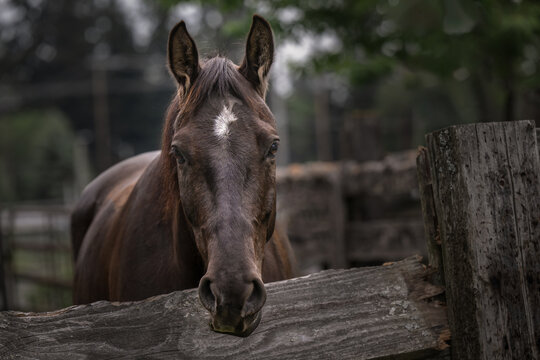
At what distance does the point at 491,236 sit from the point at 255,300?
72cm

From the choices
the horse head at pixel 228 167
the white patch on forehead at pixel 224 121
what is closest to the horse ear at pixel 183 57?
the horse head at pixel 228 167

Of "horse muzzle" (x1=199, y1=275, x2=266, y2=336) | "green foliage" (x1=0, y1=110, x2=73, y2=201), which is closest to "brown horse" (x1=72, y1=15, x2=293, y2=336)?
"horse muzzle" (x1=199, y1=275, x2=266, y2=336)

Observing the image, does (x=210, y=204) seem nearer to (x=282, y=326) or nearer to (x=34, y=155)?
(x=282, y=326)

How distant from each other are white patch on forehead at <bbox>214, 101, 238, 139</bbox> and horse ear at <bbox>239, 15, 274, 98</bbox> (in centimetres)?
32

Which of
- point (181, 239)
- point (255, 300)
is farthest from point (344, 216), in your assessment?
point (255, 300)

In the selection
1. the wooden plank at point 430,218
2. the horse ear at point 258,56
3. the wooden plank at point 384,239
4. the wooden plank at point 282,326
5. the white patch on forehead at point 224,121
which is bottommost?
the wooden plank at point 384,239

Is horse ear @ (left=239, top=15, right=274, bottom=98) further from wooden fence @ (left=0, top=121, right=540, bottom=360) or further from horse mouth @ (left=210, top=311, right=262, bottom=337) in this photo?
horse mouth @ (left=210, top=311, right=262, bottom=337)

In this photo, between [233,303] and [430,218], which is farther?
[430,218]

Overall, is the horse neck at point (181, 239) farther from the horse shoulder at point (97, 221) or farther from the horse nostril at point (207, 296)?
the horse shoulder at point (97, 221)

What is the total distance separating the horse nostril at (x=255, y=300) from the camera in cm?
139

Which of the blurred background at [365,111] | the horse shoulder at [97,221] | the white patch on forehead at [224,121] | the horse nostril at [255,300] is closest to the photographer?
the horse nostril at [255,300]

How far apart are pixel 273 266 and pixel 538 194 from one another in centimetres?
139

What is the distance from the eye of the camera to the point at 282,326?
1.50 meters

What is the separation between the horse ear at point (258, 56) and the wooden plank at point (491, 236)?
2.98ft
